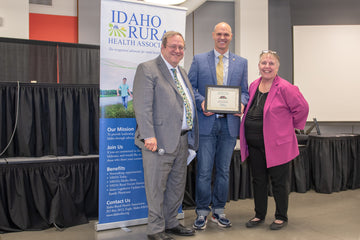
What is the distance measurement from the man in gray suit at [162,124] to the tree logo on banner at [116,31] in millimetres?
476

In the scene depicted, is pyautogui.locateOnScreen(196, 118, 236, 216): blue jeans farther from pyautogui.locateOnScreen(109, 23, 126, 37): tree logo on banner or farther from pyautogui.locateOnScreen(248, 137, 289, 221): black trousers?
pyautogui.locateOnScreen(109, 23, 126, 37): tree logo on banner

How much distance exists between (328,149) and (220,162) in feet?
6.80

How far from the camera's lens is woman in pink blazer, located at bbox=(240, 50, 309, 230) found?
266 cm

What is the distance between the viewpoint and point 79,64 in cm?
367

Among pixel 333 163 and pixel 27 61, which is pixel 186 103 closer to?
pixel 27 61

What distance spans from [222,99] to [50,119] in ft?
5.28

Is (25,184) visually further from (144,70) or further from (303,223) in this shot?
(303,223)

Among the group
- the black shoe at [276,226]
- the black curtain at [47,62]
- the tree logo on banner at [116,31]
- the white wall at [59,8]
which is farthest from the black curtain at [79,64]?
the white wall at [59,8]

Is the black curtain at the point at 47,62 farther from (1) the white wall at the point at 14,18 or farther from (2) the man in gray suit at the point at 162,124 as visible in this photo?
(1) the white wall at the point at 14,18

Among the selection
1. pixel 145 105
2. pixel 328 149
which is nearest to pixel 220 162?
pixel 145 105

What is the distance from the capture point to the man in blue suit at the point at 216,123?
271 cm

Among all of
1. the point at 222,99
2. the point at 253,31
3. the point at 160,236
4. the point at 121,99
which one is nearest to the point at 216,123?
the point at 222,99

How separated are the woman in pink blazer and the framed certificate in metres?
0.22

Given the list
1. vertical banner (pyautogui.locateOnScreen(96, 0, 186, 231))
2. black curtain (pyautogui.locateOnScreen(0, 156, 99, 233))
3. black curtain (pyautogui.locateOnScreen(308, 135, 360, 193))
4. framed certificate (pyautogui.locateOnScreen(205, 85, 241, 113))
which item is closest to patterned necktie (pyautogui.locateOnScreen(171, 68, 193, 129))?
framed certificate (pyautogui.locateOnScreen(205, 85, 241, 113))
